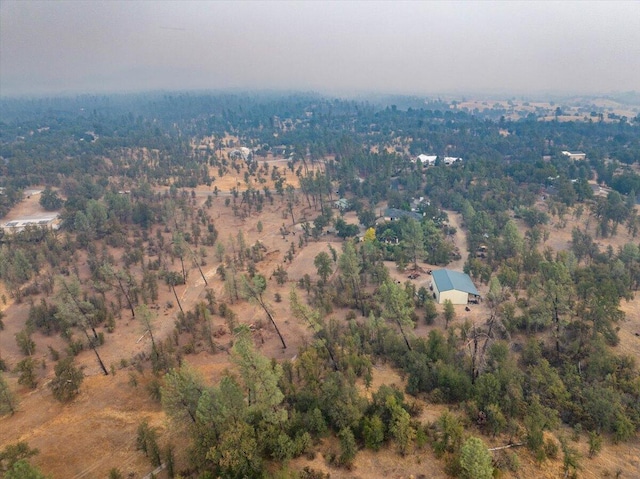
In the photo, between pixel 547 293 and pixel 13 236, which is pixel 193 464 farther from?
pixel 13 236

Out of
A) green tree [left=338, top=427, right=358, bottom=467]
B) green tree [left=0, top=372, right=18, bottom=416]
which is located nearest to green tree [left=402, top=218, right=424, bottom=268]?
green tree [left=338, top=427, right=358, bottom=467]

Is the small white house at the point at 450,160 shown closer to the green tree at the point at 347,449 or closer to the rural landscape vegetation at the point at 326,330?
the rural landscape vegetation at the point at 326,330

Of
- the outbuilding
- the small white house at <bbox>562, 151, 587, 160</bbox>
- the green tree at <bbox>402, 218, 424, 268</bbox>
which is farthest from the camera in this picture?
the small white house at <bbox>562, 151, 587, 160</bbox>

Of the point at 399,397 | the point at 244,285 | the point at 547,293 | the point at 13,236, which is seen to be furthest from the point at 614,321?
the point at 13,236

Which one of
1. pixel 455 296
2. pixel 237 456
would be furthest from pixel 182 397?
pixel 455 296

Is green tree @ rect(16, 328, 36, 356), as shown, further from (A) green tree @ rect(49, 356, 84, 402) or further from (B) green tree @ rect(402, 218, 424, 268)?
(B) green tree @ rect(402, 218, 424, 268)
